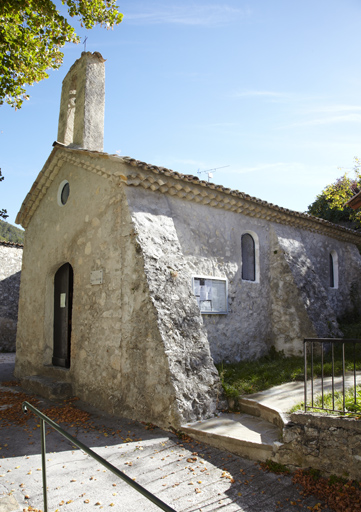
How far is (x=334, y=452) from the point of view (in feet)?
14.5

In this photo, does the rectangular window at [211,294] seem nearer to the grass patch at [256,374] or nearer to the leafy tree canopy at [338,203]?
the grass patch at [256,374]

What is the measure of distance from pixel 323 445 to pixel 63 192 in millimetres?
8233

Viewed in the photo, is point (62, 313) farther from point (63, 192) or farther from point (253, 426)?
point (253, 426)

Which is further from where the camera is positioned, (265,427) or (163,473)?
(265,427)

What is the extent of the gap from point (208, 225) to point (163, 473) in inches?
210

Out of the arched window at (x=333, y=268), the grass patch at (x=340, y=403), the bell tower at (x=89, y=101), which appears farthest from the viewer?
the arched window at (x=333, y=268)

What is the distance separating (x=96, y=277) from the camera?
7734 mm

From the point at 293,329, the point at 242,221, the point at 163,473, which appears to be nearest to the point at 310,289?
the point at 293,329

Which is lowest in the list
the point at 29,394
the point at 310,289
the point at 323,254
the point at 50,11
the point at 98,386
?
the point at 29,394

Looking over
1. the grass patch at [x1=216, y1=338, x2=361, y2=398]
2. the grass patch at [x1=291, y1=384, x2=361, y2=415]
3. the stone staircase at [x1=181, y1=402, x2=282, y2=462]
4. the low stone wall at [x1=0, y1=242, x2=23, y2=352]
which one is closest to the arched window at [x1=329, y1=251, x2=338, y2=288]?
the grass patch at [x1=216, y1=338, x2=361, y2=398]

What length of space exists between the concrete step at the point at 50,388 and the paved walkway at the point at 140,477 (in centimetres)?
211

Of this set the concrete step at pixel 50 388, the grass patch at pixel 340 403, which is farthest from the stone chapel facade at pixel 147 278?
the grass patch at pixel 340 403

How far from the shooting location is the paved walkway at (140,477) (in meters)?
3.93

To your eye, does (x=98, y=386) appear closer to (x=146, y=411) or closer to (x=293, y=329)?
(x=146, y=411)
